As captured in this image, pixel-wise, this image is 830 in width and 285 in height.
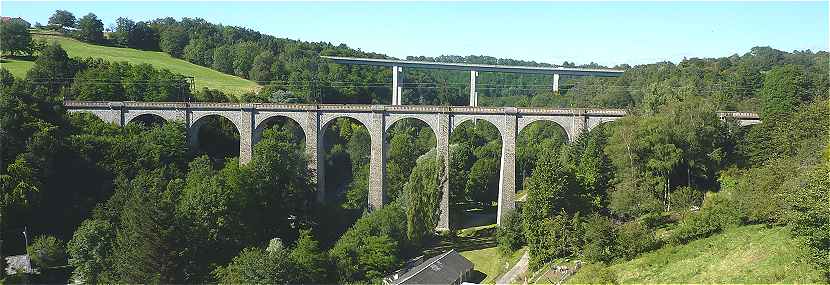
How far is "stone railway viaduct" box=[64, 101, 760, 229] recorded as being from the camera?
1850 inches

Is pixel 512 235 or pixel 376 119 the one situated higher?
pixel 376 119

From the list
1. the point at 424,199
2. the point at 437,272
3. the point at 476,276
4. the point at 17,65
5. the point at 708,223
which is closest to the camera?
the point at 708,223

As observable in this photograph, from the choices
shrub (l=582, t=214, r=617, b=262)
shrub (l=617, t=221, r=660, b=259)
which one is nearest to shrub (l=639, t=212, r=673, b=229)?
shrub (l=617, t=221, r=660, b=259)

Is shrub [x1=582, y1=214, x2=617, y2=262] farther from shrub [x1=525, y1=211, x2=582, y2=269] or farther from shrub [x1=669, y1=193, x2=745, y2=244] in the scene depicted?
shrub [x1=669, y1=193, x2=745, y2=244]

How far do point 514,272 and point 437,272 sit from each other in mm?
4030

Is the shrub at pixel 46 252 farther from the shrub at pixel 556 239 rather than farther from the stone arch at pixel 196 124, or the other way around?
the shrub at pixel 556 239

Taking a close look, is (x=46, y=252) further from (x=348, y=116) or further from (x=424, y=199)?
(x=348, y=116)

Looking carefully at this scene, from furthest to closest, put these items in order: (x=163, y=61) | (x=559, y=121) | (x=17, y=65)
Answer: (x=163, y=61)
(x=17, y=65)
(x=559, y=121)

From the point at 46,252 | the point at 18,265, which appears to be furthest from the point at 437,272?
the point at 18,265

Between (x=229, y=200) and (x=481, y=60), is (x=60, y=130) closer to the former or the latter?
(x=229, y=200)

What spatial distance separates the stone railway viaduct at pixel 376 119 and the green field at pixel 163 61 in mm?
21133

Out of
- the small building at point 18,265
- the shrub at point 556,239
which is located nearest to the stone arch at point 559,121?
the shrub at point 556,239

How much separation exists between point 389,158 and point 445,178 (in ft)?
32.2

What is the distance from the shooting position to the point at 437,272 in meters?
33.8
